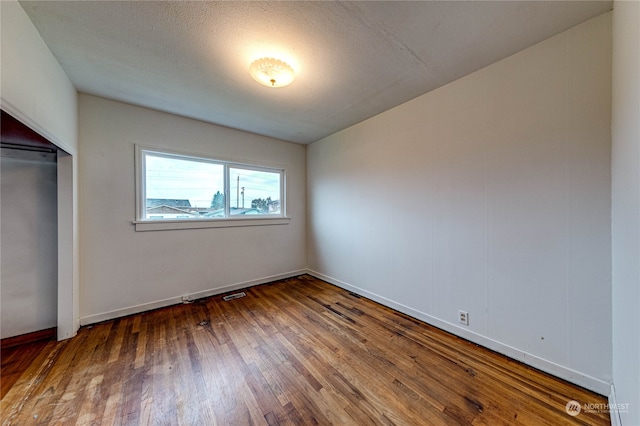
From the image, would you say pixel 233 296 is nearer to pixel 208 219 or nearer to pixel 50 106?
pixel 208 219

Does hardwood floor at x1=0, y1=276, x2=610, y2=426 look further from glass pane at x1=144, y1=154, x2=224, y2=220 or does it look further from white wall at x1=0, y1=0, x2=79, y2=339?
glass pane at x1=144, y1=154, x2=224, y2=220

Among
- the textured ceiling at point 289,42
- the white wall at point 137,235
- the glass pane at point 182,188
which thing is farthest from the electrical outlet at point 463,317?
the glass pane at point 182,188

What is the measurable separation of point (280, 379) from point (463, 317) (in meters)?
1.76

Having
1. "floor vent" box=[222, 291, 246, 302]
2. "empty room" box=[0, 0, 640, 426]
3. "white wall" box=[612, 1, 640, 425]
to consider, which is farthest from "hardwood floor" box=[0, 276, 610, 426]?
"floor vent" box=[222, 291, 246, 302]

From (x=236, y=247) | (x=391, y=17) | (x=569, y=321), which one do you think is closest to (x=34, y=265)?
(x=236, y=247)

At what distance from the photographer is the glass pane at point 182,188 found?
9.29 feet

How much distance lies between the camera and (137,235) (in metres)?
2.68

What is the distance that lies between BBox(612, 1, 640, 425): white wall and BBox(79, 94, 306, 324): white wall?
360 cm

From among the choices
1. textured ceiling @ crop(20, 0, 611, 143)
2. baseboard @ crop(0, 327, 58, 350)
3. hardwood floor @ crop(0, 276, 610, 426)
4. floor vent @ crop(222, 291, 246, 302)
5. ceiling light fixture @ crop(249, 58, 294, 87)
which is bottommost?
hardwood floor @ crop(0, 276, 610, 426)

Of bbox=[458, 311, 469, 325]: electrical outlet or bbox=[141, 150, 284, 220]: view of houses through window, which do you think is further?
bbox=[141, 150, 284, 220]: view of houses through window

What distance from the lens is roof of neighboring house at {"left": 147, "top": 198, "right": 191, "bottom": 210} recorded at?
2816 millimetres

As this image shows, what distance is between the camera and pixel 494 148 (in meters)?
1.92
